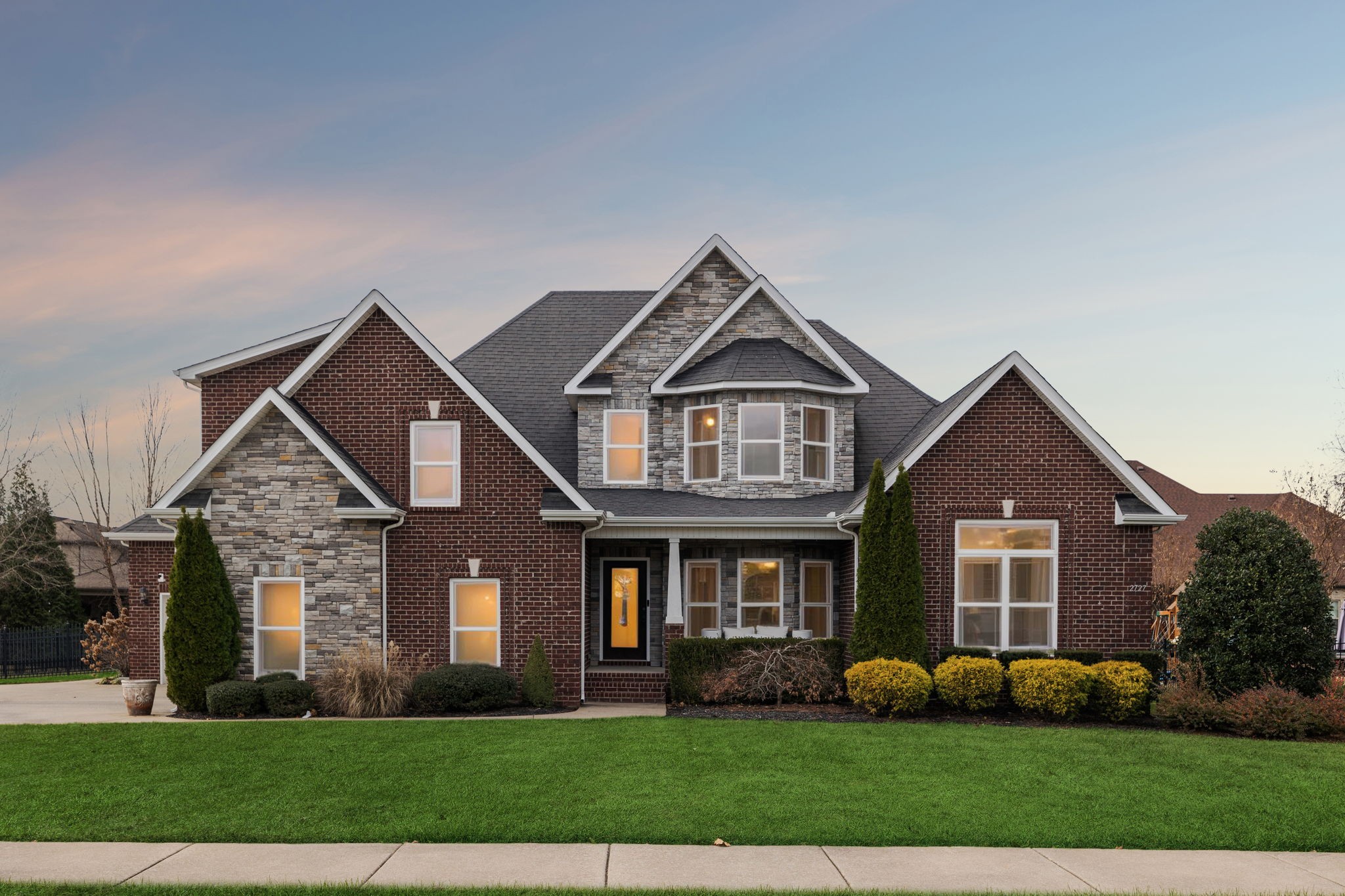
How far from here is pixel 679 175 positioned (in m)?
21.6

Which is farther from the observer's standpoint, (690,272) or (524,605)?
(690,272)

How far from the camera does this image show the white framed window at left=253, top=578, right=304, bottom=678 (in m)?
17.2

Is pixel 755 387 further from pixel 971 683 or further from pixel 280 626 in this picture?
pixel 280 626

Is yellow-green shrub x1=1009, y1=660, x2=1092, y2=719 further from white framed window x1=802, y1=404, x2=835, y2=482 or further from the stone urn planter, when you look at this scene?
the stone urn planter

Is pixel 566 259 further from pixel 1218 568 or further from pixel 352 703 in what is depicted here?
pixel 1218 568

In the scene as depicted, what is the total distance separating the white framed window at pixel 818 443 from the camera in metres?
20.0

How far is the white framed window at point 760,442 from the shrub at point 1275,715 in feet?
29.3

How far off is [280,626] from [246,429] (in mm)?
3494

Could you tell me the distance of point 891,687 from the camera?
50.6 feet

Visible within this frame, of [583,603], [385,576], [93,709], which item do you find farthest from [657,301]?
[93,709]

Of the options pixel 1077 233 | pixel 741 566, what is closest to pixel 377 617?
pixel 741 566

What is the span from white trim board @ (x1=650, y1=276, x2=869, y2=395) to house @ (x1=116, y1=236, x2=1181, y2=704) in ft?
0.16

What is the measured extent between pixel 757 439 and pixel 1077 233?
8.61 meters

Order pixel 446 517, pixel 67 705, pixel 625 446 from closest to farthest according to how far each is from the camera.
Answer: pixel 446 517 < pixel 67 705 < pixel 625 446
